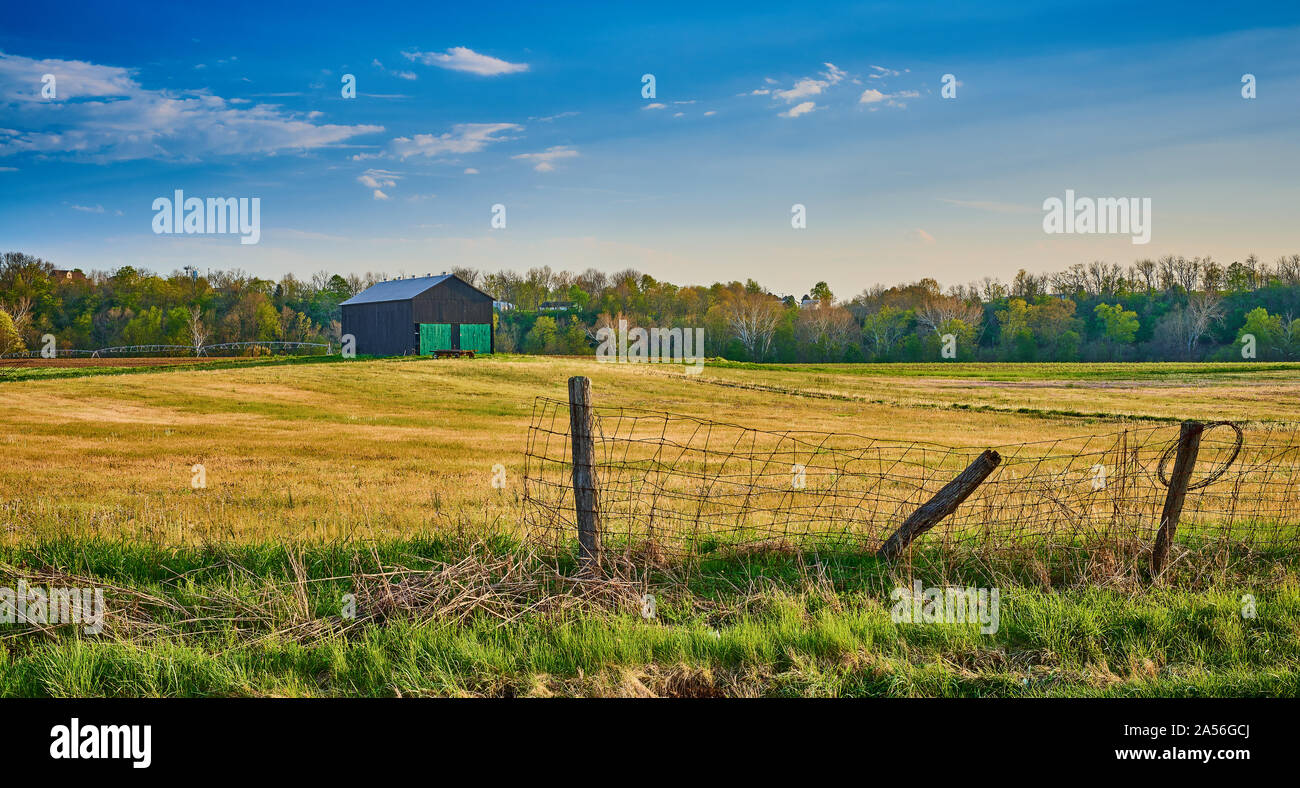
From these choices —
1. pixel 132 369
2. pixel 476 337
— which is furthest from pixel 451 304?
pixel 132 369

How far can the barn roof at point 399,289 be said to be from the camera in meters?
64.8

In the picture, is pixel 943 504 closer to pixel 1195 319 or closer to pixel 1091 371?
pixel 1091 371

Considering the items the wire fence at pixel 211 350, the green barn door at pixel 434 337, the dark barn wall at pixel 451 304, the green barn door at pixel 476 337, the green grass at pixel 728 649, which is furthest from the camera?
the wire fence at pixel 211 350

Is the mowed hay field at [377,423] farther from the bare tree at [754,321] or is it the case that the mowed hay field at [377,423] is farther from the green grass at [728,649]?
the bare tree at [754,321]

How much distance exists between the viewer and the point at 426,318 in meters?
63.9

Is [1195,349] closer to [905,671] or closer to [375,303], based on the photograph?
[375,303]

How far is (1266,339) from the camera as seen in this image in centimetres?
10625

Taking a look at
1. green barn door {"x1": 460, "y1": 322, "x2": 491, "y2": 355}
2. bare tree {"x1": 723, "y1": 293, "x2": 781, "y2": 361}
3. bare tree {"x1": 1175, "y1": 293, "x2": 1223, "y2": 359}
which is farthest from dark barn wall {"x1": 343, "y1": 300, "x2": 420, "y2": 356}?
bare tree {"x1": 1175, "y1": 293, "x2": 1223, "y2": 359}

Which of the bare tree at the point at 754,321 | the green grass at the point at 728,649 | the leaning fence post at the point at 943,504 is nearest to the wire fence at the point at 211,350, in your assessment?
the bare tree at the point at 754,321

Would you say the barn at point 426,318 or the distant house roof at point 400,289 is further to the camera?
the distant house roof at point 400,289

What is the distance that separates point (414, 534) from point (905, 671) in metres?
5.62

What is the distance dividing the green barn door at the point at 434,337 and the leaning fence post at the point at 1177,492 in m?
59.8

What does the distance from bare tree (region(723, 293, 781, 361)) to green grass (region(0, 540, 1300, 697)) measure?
110 m
